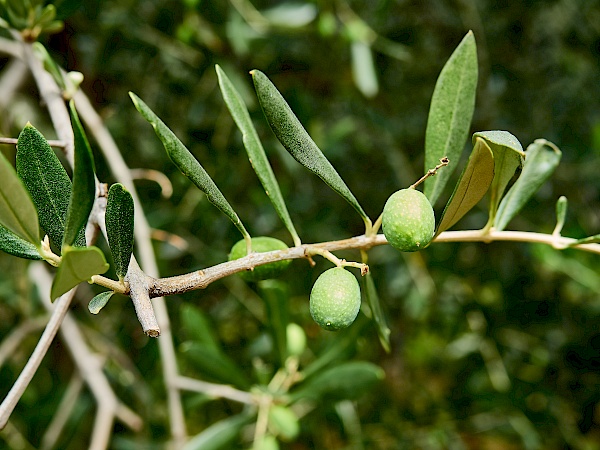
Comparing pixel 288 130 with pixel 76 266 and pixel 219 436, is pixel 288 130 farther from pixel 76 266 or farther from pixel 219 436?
pixel 219 436

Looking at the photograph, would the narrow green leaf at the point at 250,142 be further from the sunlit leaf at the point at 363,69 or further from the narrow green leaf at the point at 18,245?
the sunlit leaf at the point at 363,69

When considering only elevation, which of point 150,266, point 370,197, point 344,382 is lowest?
point 370,197

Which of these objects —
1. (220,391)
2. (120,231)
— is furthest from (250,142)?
(220,391)

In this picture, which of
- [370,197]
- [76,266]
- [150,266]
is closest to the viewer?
[76,266]

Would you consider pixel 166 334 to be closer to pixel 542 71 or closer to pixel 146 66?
pixel 146 66

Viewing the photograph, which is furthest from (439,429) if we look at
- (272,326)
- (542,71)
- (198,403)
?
(542,71)

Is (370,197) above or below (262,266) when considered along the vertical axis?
below

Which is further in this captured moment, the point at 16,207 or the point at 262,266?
the point at 262,266
